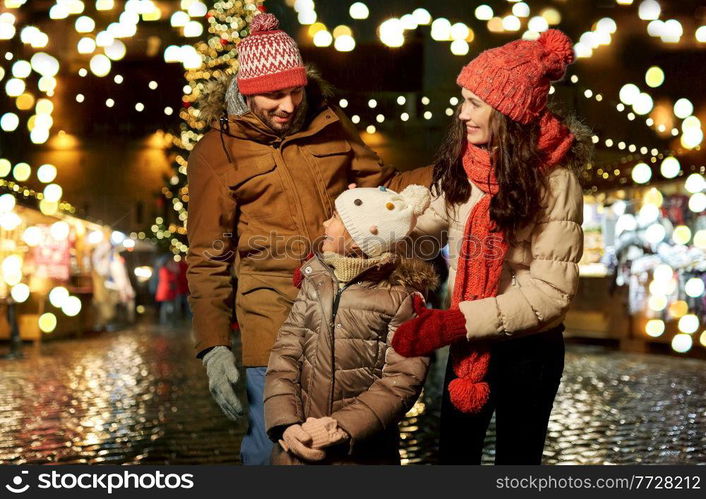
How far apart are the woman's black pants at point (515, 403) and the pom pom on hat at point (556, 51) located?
869 millimetres

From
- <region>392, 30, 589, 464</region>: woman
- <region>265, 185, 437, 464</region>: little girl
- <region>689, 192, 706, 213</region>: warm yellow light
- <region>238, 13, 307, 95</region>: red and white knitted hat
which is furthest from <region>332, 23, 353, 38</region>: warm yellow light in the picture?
<region>689, 192, 706, 213</region>: warm yellow light

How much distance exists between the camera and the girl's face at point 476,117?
10.5 feet

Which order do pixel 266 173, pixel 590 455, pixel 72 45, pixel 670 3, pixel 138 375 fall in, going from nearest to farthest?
pixel 266 173 → pixel 590 455 → pixel 670 3 → pixel 72 45 → pixel 138 375

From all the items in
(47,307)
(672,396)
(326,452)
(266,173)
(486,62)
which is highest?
(486,62)

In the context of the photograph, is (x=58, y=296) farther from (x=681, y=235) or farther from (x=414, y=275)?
(x=414, y=275)

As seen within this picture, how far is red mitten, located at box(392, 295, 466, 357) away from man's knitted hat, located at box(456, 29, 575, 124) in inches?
26.8

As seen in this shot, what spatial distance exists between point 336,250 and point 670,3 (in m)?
6.49

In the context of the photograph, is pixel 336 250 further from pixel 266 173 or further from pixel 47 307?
pixel 47 307

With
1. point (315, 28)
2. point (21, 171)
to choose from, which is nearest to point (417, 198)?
point (315, 28)

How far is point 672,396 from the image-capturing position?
371 inches

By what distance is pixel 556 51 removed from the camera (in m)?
3.25

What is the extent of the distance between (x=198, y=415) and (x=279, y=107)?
5.24 metres

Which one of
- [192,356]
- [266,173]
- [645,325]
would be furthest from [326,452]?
[645,325]

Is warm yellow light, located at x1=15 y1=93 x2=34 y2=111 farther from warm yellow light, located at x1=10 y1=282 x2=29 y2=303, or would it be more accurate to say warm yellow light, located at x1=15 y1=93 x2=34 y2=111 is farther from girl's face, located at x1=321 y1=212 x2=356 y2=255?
girl's face, located at x1=321 y1=212 x2=356 y2=255
